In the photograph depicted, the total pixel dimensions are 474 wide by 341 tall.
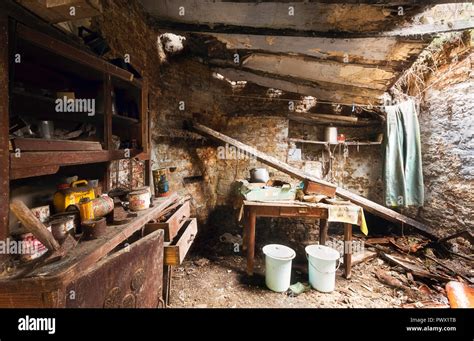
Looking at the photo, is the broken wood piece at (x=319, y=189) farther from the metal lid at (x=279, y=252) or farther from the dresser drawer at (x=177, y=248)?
the dresser drawer at (x=177, y=248)

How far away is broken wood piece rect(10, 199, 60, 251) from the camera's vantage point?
2.77 feet

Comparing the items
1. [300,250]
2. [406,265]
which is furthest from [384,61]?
[300,250]

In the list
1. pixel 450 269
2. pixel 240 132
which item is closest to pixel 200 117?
pixel 240 132

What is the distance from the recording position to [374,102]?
3.62m

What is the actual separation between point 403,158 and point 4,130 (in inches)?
190

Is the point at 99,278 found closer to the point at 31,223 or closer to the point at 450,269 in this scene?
the point at 31,223

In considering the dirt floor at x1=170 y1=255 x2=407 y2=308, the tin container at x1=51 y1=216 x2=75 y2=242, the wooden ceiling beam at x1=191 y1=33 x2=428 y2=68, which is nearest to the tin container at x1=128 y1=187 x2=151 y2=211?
the tin container at x1=51 y1=216 x2=75 y2=242

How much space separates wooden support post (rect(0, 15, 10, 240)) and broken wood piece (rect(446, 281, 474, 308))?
3330mm

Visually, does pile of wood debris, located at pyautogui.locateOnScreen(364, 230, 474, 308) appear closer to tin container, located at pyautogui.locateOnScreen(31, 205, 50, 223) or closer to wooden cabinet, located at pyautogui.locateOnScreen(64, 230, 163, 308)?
wooden cabinet, located at pyautogui.locateOnScreen(64, 230, 163, 308)

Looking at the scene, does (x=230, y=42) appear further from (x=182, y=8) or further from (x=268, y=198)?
(x=268, y=198)

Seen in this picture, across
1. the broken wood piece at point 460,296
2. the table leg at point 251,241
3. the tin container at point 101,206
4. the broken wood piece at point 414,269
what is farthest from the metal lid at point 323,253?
the tin container at point 101,206

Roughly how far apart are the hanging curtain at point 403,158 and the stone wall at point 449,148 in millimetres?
251

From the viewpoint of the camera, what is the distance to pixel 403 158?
3.67 m
